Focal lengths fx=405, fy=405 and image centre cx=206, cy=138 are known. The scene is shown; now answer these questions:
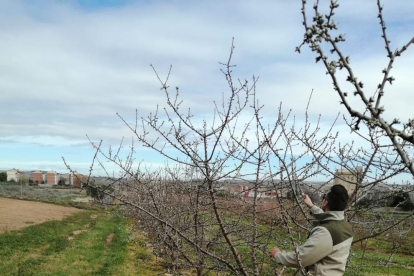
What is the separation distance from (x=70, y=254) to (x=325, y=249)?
12.9 m

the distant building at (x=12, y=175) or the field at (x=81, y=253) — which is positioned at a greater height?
the distant building at (x=12, y=175)

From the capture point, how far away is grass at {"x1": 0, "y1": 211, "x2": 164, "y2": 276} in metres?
11.4

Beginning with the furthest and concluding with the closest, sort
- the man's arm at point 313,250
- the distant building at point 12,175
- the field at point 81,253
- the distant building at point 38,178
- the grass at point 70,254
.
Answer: the distant building at point 38,178 < the distant building at point 12,175 < the grass at point 70,254 < the field at point 81,253 < the man's arm at point 313,250

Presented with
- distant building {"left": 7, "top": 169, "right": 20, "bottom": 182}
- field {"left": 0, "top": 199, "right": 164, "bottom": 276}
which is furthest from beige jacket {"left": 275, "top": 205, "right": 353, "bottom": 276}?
distant building {"left": 7, "top": 169, "right": 20, "bottom": 182}

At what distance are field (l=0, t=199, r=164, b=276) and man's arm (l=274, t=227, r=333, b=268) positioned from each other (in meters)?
5.62

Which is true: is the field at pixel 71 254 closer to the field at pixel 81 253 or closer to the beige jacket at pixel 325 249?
the field at pixel 81 253

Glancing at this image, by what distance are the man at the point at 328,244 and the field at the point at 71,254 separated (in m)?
5.58

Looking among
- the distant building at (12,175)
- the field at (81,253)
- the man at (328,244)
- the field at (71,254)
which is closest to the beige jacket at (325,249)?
the man at (328,244)

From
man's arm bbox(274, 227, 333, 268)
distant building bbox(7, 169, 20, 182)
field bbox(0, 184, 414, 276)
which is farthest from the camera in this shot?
distant building bbox(7, 169, 20, 182)

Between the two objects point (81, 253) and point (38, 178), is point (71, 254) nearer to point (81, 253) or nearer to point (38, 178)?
point (81, 253)

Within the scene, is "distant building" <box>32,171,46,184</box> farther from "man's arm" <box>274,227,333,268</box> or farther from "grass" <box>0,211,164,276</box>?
"man's arm" <box>274,227,333,268</box>

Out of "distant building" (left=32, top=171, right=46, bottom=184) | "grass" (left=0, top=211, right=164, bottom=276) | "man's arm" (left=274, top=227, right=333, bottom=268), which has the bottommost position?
"grass" (left=0, top=211, right=164, bottom=276)

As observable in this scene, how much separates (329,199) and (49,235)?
59.2 feet

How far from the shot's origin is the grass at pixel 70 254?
11.4 meters
